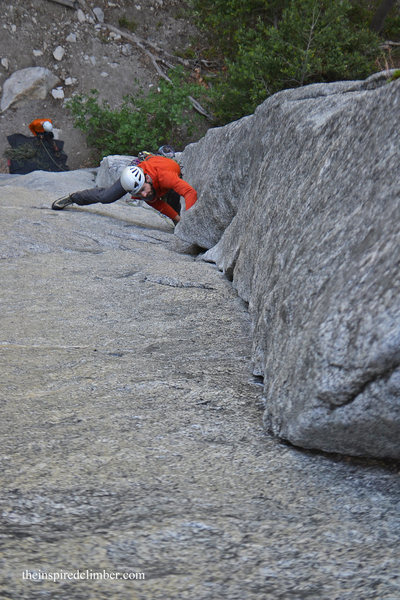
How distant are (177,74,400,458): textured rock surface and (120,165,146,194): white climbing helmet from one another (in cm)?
496

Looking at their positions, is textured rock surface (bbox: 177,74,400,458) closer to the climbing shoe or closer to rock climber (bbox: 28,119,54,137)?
the climbing shoe

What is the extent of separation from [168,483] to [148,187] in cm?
754

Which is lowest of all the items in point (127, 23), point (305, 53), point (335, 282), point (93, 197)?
point (93, 197)

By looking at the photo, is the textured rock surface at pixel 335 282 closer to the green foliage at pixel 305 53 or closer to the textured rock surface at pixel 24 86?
the green foliage at pixel 305 53

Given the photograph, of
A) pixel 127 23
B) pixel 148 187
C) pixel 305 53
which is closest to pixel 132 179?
pixel 148 187

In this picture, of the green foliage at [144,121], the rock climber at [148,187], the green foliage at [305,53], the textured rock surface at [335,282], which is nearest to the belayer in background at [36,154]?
the green foliage at [144,121]

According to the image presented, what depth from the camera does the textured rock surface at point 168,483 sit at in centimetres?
137

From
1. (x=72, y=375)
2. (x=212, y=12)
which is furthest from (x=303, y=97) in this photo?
(x=212, y=12)

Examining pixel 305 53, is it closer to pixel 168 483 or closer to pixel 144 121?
pixel 144 121

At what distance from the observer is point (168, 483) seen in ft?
6.06

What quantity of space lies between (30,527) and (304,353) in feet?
3.87

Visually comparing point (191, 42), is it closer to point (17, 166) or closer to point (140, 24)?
point (140, 24)

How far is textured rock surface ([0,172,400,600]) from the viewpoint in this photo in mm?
1368

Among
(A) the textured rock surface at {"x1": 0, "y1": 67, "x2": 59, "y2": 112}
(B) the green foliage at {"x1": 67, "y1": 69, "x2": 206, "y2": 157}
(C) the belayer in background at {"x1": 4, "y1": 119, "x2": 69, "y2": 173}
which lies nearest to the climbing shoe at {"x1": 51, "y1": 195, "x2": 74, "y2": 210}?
(B) the green foliage at {"x1": 67, "y1": 69, "x2": 206, "y2": 157}
